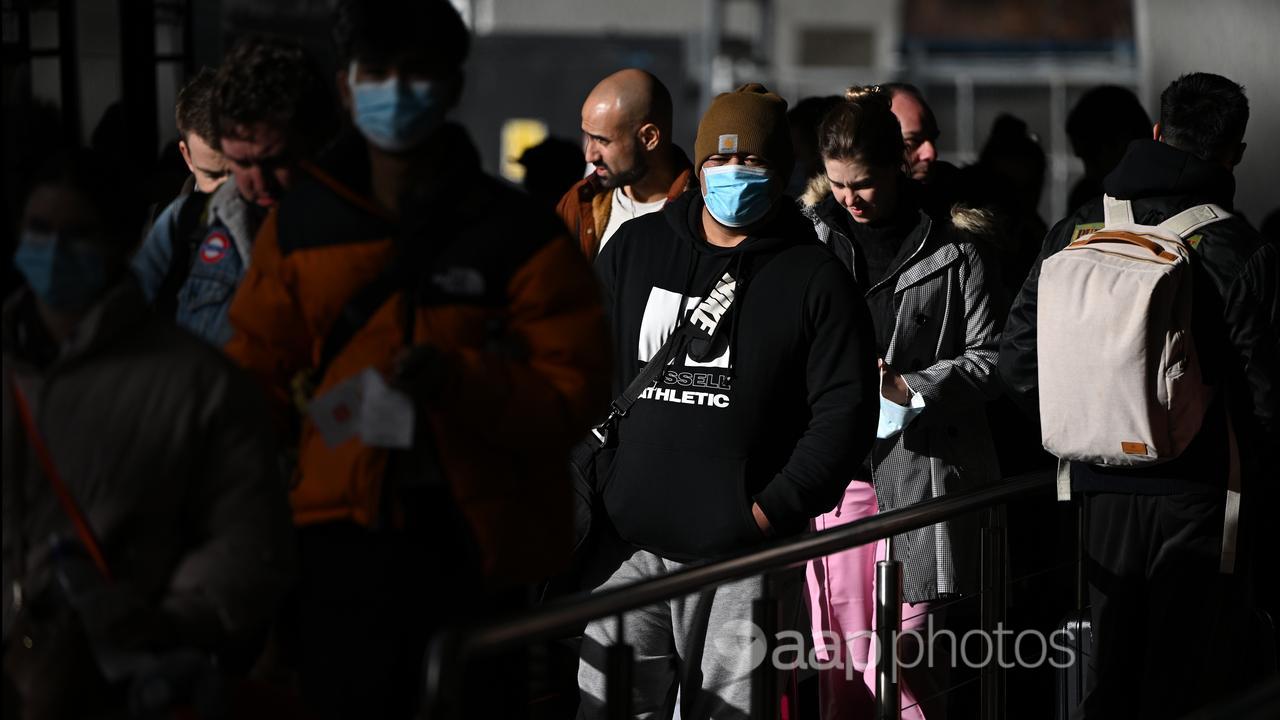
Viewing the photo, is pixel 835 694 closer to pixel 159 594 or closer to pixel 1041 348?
pixel 1041 348

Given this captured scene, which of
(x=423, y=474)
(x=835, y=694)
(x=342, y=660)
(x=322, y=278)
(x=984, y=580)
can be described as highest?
(x=322, y=278)

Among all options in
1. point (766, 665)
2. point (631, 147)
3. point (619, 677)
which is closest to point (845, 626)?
point (766, 665)

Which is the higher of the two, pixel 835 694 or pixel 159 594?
pixel 159 594

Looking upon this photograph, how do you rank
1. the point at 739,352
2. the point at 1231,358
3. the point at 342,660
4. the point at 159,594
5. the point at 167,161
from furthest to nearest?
the point at 167,161
the point at 1231,358
the point at 739,352
the point at 342,660
the point at 159,594

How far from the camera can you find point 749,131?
15.1ft

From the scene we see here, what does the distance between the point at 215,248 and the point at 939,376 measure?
2361mm

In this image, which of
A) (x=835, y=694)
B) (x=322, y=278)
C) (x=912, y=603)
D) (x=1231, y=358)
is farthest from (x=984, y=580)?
(x=322, y=278)

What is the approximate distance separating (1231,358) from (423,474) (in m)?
2.68

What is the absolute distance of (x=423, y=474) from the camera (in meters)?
3.16

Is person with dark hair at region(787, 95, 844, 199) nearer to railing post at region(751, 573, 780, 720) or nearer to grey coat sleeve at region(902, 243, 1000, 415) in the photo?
grey coat sleeve at region(902, 243, 1000, 415)

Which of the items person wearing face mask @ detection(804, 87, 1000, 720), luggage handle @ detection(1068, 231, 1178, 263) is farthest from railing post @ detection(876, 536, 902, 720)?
luggage handle @ detection(1068, 231, 1178, 263)

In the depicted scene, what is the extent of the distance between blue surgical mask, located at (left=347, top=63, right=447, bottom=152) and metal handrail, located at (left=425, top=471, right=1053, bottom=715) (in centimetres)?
86

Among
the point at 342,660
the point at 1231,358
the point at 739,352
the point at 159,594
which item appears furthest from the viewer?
the point at 1231,358

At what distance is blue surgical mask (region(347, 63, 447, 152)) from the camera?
124 inches
